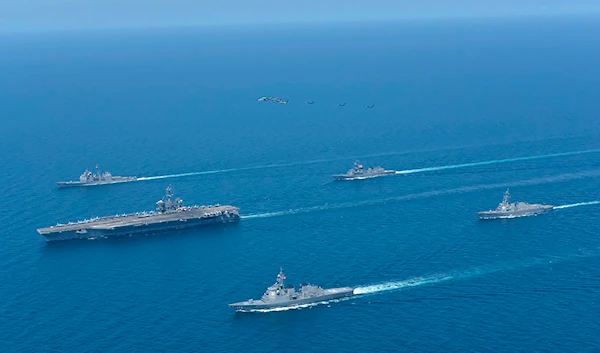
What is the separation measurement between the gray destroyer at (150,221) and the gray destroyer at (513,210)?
65.2 metres

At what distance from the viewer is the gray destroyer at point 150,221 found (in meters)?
176

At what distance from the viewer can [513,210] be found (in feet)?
591

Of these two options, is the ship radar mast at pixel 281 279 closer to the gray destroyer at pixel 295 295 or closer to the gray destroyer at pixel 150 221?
the gray destroyer at pixel 295 295

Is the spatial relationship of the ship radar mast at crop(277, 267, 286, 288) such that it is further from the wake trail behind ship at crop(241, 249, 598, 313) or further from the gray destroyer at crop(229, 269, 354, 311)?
the wake trail behind ship at crop(241, 249, 598, 313)

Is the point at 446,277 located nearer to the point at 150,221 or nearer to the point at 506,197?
the point at 506,197

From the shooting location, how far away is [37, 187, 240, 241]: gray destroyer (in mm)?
175500

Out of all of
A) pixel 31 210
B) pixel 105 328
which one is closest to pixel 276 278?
pixel 105 328

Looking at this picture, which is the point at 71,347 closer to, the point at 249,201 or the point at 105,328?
the point at 105,328

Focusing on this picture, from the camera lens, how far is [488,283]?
14400 centimetres

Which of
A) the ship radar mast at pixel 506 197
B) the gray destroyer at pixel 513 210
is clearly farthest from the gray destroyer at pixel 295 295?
the ship radar mast at pixel 506 197

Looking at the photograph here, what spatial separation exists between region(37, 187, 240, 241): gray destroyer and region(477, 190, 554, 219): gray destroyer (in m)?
65.2

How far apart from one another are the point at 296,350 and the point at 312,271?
95.3 ft

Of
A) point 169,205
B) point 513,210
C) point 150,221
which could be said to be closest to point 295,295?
point 150,221

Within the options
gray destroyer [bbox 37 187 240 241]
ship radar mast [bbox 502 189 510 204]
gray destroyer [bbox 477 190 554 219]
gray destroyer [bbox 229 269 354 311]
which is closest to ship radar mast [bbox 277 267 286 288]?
gray destroyer [bbox 229 269 354 311]
